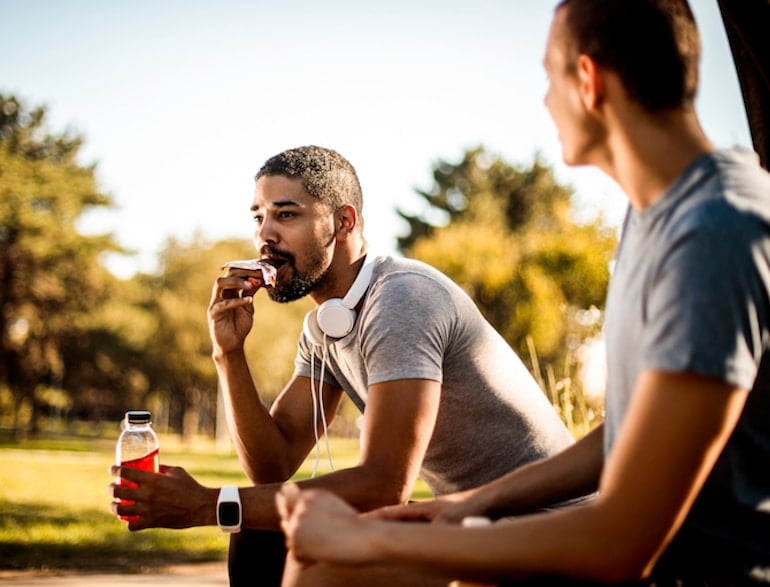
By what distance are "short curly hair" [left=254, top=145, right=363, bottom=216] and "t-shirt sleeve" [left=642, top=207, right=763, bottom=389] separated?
2133 mm

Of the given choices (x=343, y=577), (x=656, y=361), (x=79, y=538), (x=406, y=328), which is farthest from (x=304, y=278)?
(x=79, y=538)

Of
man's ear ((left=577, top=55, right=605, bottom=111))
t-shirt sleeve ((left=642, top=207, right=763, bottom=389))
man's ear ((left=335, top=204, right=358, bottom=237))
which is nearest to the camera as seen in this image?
t-shirt sleeve ((left=642, top=207, right=763, bottom=389))

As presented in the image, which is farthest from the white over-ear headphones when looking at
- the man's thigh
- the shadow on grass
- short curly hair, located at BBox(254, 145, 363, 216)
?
the shadow on grass

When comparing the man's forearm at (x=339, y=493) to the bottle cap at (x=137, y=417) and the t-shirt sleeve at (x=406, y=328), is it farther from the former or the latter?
the bottle cap at (x=137, y=417)

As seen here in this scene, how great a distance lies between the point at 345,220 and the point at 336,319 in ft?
2.00

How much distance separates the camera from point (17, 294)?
38.0 meters

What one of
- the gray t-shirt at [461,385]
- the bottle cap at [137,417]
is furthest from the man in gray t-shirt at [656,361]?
the bottle cap at [137,417]

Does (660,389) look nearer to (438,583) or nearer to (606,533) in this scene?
(606,533)

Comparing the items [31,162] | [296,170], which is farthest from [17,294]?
[296,170]

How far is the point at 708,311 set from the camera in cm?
130

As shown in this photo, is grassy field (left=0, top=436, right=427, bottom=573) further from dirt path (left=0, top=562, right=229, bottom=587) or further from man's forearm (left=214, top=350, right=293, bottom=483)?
man's forearm (left=214, top=350, right=293, bottom=483)

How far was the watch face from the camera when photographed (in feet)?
7.79

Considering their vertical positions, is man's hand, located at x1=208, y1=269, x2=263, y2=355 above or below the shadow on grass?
above

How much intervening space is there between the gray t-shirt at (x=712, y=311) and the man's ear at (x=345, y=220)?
1.74m
